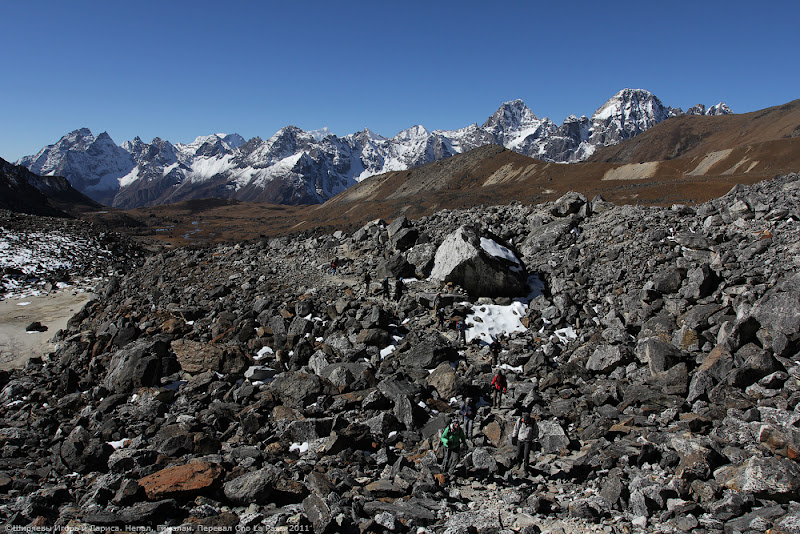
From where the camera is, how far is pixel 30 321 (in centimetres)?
3319

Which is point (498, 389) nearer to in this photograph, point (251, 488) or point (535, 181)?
point (251, 488)

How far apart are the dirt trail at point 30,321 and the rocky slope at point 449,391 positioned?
2.10 m

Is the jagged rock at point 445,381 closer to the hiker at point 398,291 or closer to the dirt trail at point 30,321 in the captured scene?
the hiker at point 398,291

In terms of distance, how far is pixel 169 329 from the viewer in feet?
75.7

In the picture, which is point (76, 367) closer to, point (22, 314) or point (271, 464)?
point (271, 464)

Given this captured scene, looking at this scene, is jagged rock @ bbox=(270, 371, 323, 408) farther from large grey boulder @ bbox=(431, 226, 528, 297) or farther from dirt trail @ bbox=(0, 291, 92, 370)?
dirt trail @ bbox=(0, 291, 92, 370)

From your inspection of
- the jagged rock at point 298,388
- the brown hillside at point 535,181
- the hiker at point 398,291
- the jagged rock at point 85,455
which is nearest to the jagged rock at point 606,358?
the hiker at point 398,291

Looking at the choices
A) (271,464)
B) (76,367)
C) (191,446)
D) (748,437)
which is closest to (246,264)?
(76,367)

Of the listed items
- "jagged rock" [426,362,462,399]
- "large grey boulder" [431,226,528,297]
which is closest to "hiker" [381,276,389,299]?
"large grey boulder" [431,226,528,297]

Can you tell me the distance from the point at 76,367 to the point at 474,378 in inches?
821

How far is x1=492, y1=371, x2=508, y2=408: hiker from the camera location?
51.2ft

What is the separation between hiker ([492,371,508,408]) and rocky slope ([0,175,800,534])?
19.4 inches

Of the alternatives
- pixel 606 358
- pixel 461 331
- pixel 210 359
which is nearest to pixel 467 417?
pixel 606 358

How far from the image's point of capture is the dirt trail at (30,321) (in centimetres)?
2703
